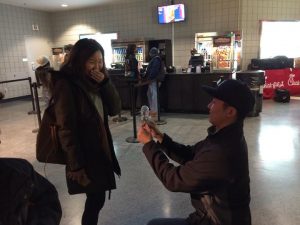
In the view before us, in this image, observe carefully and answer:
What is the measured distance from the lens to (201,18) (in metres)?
7.89

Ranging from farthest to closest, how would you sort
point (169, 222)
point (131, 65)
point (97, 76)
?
point (131, 65), point (97, 76), point (169, 222)

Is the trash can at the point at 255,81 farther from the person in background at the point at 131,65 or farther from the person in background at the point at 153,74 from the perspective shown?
the person in background at the point at 131,65

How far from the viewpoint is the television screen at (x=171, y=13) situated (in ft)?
25.7

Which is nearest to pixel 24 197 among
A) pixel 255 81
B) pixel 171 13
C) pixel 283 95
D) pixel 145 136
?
pixel 145 136

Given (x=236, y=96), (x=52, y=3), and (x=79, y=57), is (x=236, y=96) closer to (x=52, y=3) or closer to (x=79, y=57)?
(x=79, y=57)

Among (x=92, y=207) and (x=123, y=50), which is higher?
(x=123, y=50)

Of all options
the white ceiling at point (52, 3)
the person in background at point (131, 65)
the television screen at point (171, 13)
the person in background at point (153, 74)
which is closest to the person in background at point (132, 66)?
the person in background at point (131, 65)

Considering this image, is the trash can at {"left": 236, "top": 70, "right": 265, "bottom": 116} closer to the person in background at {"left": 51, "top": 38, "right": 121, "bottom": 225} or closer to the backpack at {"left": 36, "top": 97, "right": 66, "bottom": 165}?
the person in background at {"left": 51, "top": 38, "right": 121, "bottom": 225}

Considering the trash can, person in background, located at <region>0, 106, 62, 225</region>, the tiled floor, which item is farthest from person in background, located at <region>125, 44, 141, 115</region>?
person in background, located at <region>0, 106, 62, 225</region>

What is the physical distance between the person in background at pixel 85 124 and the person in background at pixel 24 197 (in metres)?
0.47

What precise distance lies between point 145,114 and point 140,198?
1.36 meters

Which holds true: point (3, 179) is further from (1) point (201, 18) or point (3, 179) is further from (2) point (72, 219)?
(1) point (201, 18)

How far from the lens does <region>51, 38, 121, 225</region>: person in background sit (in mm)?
1496

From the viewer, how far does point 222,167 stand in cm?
118
